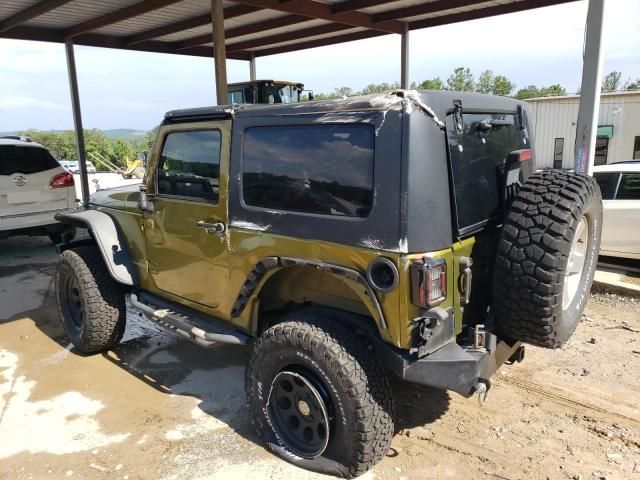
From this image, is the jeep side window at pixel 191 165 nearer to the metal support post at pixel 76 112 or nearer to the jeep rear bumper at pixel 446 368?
the jeep rear bumper at pixel 446 368

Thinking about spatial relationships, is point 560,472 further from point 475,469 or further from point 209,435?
point 209,435

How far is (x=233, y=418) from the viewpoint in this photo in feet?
11.2

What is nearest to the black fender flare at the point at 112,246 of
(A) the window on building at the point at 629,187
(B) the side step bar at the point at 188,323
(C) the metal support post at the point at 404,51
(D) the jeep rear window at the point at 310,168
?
(B) the side step bar at the point at 188,323

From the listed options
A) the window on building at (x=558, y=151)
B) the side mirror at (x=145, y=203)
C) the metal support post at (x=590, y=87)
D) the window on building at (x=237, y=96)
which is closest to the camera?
the side mirror at (x=145, y=203)

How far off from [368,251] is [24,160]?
7118 millimetres

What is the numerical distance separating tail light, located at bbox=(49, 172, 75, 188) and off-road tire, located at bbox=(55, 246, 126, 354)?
3964 millimetres

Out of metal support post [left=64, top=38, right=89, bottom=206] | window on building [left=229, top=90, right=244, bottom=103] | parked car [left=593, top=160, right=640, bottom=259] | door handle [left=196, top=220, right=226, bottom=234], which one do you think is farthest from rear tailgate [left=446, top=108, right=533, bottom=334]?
metal support post [left=64, top=38, right=89, bottom=206]

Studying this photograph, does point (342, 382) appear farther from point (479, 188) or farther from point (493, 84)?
point (493, 84)

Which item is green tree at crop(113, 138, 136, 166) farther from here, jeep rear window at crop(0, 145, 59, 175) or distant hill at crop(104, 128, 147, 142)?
jeep rear window at crop(0, 145, 59, 175)

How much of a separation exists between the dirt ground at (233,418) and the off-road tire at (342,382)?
0.21 metres

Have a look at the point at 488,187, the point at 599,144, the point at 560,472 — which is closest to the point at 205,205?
the point at 488,187

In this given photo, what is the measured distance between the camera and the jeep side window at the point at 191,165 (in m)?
3.30

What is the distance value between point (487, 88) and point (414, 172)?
47496 mm

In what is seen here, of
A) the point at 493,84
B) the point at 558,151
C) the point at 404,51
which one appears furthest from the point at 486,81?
the point at 404,51
